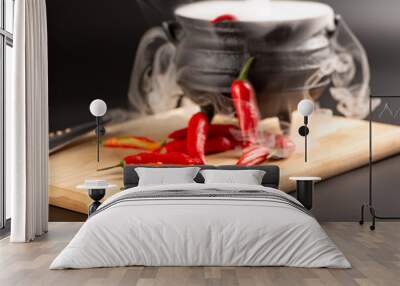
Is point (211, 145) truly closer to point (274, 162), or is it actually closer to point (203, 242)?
point (274, 162)

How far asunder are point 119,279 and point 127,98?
158 inches

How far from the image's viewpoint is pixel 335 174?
8.21 meters

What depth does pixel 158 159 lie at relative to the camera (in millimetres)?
8195

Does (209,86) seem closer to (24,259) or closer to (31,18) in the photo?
(31,18)

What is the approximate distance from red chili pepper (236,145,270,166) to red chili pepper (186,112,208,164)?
484mm

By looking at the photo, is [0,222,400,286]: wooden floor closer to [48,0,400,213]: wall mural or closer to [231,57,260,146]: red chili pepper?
[48,0,400,213]: wall mural

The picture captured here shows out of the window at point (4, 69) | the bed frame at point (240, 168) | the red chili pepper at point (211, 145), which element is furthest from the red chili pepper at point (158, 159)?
the window at point (4, 69)

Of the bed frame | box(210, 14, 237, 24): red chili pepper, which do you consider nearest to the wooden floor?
the bed frame

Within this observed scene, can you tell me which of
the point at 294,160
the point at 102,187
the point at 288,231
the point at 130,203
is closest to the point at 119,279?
the point at 130,203

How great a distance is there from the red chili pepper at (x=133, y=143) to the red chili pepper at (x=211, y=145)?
13cm

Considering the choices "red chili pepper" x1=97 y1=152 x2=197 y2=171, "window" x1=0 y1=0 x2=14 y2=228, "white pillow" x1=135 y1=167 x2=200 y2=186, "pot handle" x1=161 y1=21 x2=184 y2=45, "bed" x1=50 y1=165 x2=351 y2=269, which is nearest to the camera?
"bed" x1=50 y1=165 x2=351 y2=269

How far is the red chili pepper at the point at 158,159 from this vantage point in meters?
8.16

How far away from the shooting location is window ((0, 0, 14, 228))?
7285mm

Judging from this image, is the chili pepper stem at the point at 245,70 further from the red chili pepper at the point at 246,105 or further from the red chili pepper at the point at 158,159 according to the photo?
the red chili pepper at the point at 158,159
